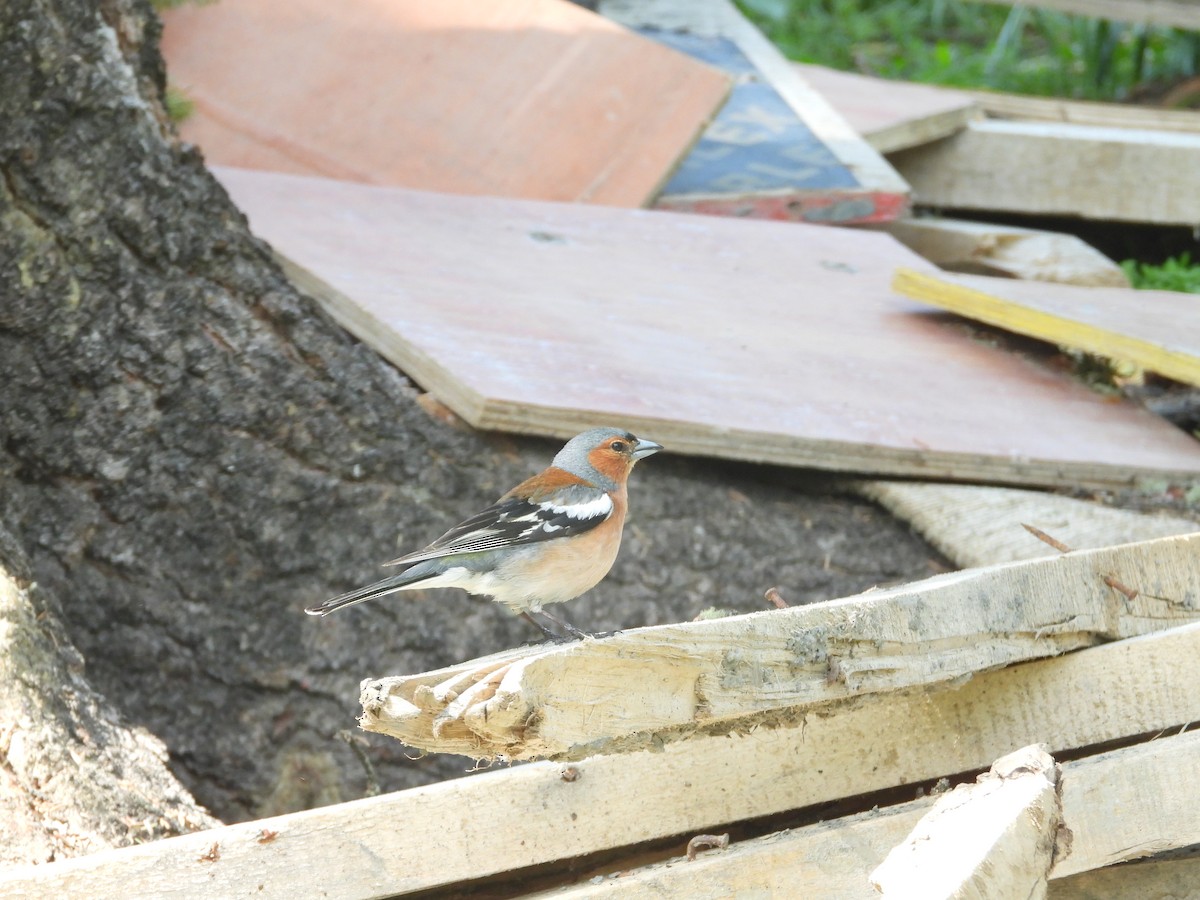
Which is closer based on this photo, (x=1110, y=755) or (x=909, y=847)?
(x=909, y=847)

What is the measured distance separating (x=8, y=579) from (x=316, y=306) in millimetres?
1279

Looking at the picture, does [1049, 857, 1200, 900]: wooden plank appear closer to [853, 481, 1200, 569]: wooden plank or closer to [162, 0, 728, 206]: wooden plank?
[853, 481, 1200, 569]: wooden plank

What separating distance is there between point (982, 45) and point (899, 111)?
538 centimetres

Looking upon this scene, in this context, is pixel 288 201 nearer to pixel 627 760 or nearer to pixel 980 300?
pixel 980 300

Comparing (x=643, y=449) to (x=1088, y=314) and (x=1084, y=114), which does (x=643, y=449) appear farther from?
(x=1084, y=114)

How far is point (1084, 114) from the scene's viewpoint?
8023 mm

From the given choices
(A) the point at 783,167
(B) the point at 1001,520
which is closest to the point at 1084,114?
(A) the point at 783,167

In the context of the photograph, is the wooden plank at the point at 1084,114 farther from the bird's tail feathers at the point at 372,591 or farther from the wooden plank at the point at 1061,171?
the bird's tail feathers at the point at 372,591

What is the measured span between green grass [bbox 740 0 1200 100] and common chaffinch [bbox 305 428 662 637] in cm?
775

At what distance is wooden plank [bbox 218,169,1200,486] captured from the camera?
4109 millimetres

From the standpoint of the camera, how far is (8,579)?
293 cm

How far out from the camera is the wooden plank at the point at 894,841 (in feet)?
7.50

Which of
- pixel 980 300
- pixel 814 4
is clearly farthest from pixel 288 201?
pixel 814 4

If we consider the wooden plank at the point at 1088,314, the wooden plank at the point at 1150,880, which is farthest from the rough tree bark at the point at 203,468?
the wooden plank at the point at 1150,880
